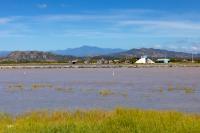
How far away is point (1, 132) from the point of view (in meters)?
16.5

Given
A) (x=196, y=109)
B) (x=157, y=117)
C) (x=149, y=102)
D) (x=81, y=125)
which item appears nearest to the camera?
(x=81, y=125)

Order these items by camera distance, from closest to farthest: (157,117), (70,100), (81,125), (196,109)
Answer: (81,125), (157,117), (196,109), (70,100)

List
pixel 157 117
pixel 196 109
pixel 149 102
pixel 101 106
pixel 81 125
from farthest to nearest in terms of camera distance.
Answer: pixel 149 102
pixel 101 106
pixel 196 109
pixel 157 117
pixel 81 125

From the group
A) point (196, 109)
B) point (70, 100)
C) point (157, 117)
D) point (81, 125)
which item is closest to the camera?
point (81, 125)

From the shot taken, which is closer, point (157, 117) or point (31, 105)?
point (157, 117)

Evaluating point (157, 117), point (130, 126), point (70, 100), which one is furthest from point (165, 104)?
point (130, 126)

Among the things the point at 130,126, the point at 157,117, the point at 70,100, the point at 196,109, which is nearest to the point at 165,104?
the point at 196,109

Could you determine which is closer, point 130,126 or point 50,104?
point 130,126

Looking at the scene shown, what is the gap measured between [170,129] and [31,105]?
20.4 metres

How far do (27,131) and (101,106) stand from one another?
1771cm

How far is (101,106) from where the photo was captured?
34.2 m

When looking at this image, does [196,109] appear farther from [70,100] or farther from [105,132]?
[105,132]

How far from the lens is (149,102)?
1469 inches

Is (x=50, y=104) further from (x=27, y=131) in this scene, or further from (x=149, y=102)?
(x=27, y=131)
